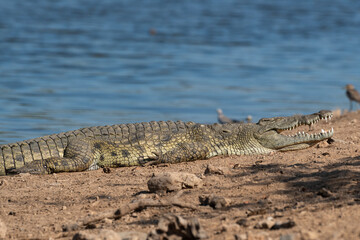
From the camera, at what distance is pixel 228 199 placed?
484cm

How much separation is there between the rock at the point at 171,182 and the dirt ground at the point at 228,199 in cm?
6

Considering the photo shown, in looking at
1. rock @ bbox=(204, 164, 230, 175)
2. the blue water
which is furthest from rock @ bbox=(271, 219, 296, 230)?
the blue water

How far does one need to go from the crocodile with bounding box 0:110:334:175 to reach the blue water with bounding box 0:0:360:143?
222 centimetres

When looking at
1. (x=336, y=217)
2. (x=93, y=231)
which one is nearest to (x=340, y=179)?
(x=336, y=217)

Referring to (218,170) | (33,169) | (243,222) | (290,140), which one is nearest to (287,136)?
(290,140)

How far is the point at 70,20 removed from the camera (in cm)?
2752

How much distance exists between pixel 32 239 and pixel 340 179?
2705mm

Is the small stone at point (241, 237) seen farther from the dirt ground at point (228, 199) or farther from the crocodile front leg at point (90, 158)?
the crocodile front leg at point (90, 158)

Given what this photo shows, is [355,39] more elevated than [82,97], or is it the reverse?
[355,39]

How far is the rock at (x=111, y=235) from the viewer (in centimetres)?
393

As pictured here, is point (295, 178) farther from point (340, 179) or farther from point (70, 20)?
point (70, 20)

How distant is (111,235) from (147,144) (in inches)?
145

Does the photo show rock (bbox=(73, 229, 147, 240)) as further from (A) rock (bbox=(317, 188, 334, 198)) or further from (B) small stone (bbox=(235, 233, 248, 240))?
(A) rock (bbox=(317, 188, 334, 198))

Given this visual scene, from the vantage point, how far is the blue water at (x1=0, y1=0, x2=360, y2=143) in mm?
12172
